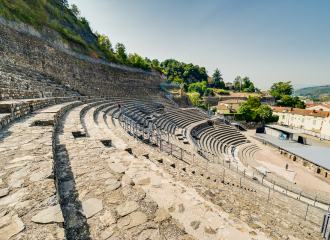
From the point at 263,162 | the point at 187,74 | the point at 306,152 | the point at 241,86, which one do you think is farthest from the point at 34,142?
the point at 241,86

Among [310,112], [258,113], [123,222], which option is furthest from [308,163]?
[310,112]

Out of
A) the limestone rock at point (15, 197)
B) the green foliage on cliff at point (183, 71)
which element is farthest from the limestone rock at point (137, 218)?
the green foliage on cliff at point (183, 71)

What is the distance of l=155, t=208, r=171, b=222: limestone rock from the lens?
202 cm

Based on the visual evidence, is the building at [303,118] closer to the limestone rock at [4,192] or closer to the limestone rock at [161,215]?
the limestone rock at [161,215]

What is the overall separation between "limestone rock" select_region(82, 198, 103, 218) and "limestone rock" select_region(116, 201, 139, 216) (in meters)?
0.29

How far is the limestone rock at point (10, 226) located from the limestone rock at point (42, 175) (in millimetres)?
728

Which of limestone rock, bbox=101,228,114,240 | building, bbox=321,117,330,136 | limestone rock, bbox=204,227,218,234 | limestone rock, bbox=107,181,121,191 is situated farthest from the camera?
building, bbox=321,117,330,136

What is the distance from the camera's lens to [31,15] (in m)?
18.2

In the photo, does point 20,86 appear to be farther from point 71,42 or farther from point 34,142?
point 71,42

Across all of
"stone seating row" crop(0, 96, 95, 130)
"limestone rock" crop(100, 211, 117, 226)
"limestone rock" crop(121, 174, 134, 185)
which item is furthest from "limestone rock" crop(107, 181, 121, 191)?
"stone seating row" crop(0, 96, 95, 130)

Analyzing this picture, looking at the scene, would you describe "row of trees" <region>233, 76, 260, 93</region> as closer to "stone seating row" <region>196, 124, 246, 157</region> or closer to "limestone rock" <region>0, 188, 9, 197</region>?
"stone seating row" <region>196, 124, 246, 157</region>

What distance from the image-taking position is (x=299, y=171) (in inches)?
615

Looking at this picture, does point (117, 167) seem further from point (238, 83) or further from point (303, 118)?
point (238, 83)

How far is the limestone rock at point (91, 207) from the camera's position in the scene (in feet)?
6.44
